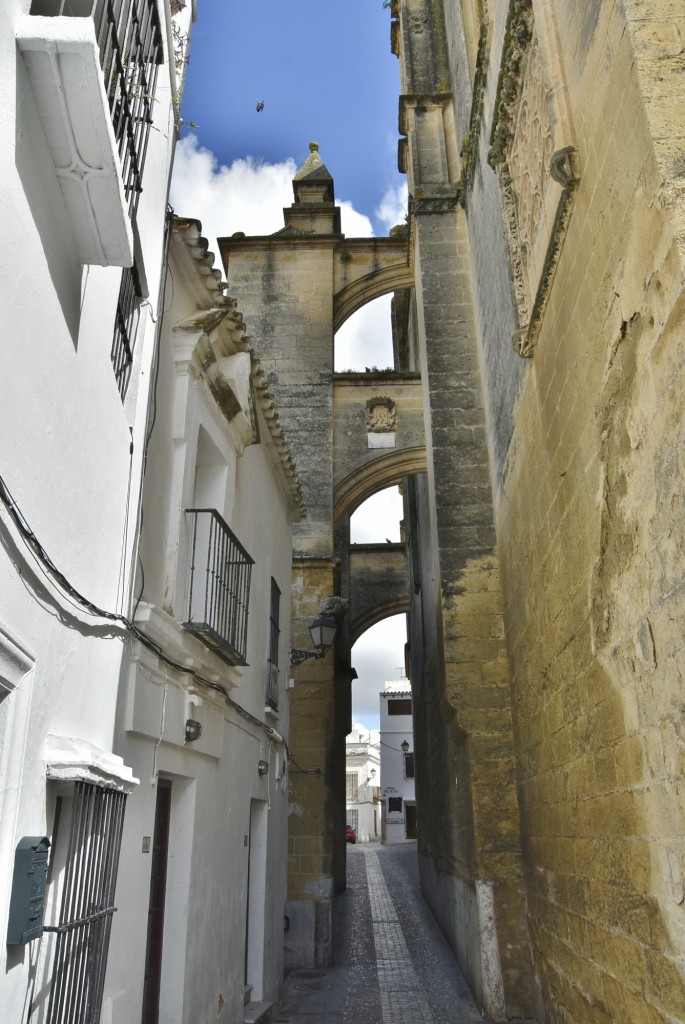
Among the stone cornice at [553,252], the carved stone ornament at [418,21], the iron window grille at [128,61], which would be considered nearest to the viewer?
the iron window grille at [128,61]

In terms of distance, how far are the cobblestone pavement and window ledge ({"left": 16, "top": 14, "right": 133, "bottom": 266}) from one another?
6.39 metres

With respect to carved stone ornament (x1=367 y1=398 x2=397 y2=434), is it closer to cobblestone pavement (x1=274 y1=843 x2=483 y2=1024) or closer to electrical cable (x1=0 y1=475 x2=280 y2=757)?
cobblestone pavement (x1=274 y1=843 x2=483 y2=1024)

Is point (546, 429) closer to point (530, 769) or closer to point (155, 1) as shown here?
point (530, 769)

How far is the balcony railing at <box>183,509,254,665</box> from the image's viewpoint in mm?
4930

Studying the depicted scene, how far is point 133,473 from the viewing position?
3.90 metres

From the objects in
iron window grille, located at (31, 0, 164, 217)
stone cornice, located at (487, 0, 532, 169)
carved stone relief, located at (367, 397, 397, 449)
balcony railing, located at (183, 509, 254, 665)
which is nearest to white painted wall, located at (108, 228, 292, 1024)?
balcony railing, located at (183, 509, 254, 665)

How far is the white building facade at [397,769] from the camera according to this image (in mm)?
33219

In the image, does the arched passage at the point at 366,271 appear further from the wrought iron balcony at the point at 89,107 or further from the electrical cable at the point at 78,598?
the wrought iron balcony at the point at 89,107

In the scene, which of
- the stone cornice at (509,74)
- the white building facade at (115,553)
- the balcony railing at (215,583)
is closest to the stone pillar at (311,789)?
the white building facade at (115,553)

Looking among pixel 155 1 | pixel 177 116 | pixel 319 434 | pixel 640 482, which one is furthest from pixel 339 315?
pixel 640 482

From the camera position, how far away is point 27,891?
2.35 metres

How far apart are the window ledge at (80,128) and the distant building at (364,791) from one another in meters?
41.6

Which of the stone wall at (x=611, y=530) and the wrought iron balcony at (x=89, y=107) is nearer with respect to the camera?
the wrought iron balcony at (x=89, y=107)

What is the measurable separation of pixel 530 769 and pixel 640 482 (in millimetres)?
3606
